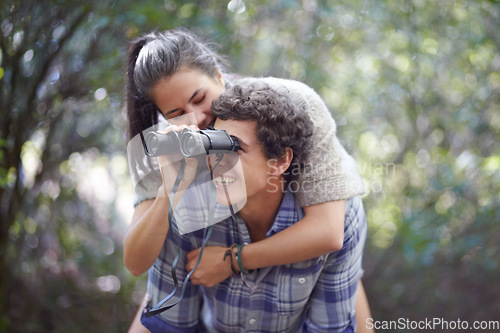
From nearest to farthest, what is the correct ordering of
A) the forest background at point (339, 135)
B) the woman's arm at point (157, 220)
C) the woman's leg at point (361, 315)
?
the woman's arm at point (157, 220)
the woman's leg at point (361, 315)
the forest background at point (339, 135)

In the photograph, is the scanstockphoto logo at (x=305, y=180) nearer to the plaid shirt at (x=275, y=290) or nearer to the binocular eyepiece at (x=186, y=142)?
the plaid shirt at (x=275, y=290)

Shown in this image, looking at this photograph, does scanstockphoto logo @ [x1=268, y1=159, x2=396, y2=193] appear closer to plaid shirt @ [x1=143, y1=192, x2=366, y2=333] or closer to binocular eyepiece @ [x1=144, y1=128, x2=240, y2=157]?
plaid shirt @ [x1=143, y1=192, x2=366, y2=333]

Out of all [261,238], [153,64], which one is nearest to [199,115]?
[153,64]

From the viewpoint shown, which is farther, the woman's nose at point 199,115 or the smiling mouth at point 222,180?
the woman's nose at point 199,115

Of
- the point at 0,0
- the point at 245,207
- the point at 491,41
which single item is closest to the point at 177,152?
the point at 245,207

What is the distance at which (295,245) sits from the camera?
1.37 m

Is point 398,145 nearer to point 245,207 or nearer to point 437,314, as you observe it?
point 437,314

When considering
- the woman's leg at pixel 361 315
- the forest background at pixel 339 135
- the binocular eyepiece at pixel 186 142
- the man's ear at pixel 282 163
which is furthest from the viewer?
the forest background at pixel 339 135

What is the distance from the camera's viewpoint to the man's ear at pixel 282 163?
4.67 feet

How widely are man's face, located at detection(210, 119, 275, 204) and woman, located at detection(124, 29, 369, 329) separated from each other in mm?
158

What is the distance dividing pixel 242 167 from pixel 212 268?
1.20 feet

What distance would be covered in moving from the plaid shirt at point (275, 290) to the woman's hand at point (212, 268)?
5 centimetres
